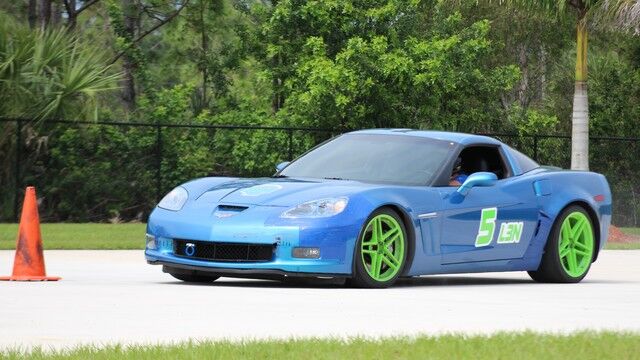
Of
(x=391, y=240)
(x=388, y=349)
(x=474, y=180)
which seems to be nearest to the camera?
(x=388, y=349)

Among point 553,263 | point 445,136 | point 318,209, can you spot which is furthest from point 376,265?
point 553,263

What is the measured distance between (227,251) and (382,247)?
4.04ft

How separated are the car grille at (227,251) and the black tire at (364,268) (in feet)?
2.20

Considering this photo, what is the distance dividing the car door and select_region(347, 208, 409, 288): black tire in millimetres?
515

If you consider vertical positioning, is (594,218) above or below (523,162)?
below

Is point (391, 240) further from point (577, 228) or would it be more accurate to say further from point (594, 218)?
point (594, 218)

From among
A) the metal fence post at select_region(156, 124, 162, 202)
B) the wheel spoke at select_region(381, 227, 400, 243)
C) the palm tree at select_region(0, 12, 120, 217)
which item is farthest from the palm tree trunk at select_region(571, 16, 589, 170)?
the wheel spoke at select_region(381, 227, 400, 243)

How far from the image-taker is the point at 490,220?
13.2 meters

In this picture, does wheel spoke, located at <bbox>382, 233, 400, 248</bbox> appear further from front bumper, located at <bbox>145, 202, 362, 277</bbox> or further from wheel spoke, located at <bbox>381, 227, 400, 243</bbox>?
front bumper, located at <bbox>145, 202, 362, 277</bbox>

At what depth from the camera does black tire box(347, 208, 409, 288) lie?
473 inches

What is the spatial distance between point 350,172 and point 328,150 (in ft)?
2.24

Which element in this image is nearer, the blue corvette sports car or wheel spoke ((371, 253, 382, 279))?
Result: the blue corvette sports car

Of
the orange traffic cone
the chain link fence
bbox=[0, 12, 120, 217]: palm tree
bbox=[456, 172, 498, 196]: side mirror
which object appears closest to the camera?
the orange traffic cone

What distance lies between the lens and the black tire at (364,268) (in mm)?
12008
